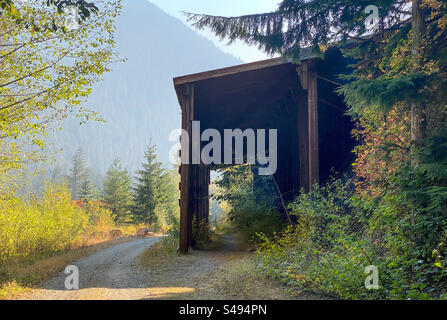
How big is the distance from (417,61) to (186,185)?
294 inches

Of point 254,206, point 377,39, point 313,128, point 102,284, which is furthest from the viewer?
point 254,206

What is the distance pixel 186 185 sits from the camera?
35.7 feet

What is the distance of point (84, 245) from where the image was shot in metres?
15.4

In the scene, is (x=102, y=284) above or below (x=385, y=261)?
below

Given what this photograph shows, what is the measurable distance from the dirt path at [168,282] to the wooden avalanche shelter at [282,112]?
6.40ft

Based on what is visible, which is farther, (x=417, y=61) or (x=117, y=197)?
(x=117, y=197)

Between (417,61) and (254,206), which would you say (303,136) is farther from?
(417,61)

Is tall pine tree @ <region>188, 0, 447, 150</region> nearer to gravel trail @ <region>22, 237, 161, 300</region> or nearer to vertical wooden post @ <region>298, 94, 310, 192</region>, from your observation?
vertical wooden post @ <region>298, 94, 310, 192</region>

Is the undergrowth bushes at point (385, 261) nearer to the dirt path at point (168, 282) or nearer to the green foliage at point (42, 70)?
the dirt path at point (168, 282)

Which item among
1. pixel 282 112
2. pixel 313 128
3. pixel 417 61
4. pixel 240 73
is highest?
pixel 240 73

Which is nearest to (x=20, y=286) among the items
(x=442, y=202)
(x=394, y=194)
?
(x=394, y=194)

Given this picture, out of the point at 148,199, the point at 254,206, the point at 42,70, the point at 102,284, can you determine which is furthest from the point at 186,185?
the point at 148,199

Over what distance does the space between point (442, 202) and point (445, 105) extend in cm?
186
